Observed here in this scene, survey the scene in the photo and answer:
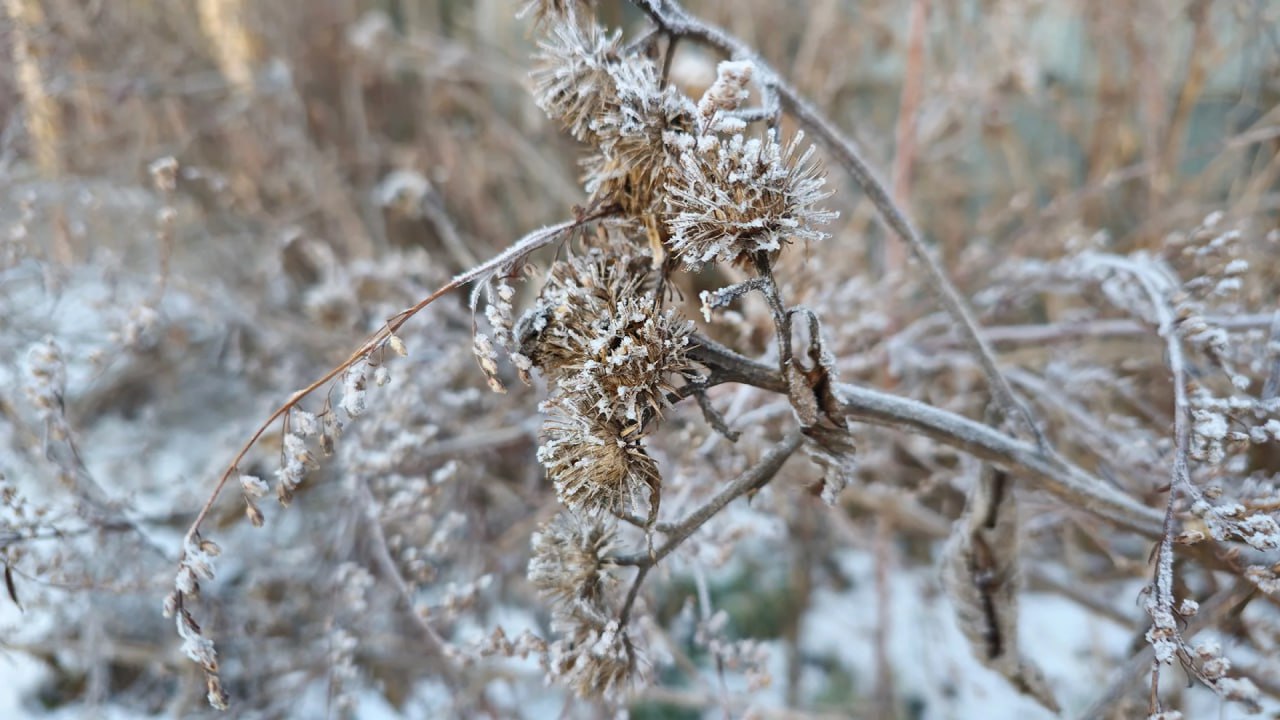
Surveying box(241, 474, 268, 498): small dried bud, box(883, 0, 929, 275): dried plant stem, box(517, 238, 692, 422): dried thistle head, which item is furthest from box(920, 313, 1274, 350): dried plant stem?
box(241, 474, 268, 498): small dried bud

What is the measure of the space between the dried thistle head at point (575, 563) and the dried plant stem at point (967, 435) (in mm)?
170

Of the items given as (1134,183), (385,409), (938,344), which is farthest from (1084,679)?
(385,409)

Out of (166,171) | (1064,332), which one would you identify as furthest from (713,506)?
(1064,332)

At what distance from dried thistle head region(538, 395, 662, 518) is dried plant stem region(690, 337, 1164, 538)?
0.09 metres

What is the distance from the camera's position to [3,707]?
1.70 m

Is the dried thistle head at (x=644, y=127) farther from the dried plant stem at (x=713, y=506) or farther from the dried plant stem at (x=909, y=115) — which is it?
the dried plant stem at (x=909, y=115)

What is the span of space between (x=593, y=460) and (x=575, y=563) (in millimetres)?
120

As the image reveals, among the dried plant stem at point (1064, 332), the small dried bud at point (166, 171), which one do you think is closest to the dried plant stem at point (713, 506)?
the dried plant stem at point (1064, 332)

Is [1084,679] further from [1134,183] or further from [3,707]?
[3,707]

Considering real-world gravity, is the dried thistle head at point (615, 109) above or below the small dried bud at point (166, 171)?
below

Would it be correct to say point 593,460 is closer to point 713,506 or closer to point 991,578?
point 713,506

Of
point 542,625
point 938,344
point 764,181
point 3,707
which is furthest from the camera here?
point 542,625

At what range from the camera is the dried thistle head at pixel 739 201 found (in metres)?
0.59

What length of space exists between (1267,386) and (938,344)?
2.23 feet
